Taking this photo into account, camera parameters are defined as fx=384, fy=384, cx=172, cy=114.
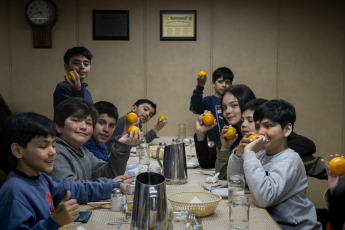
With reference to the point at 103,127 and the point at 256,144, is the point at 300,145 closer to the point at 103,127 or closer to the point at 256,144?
the point at 256,144

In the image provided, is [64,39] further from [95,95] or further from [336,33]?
[336,33]

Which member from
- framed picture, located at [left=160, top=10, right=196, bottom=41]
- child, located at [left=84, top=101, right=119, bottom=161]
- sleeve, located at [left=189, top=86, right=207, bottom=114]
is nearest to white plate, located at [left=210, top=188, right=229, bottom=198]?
child, located at [left=84, top=101, right=119, bottom=161]

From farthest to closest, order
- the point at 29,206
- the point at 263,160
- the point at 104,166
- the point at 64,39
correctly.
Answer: the point at 64,39, the point at 104,166, the point at 263,160, the point at 29,206

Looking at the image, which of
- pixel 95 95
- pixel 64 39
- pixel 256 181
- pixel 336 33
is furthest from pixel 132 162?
pixel 336 33

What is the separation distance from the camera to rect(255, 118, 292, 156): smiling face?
195 cm

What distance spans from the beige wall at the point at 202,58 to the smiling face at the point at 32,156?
10.9 ft

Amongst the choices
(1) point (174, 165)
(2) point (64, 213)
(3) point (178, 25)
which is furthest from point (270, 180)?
(3) point (178, 25)

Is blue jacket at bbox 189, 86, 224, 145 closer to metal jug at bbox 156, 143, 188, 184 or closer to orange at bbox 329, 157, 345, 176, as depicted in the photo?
metal jug at bbox 156, 143, 188, 184

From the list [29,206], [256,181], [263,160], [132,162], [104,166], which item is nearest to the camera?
[29,206]

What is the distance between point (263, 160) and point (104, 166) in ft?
3.00

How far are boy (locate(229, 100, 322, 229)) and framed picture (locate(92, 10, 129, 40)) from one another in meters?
3.07

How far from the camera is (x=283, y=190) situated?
1724mm

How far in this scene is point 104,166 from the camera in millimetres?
2264

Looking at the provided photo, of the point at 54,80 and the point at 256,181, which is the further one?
the point at 54,80
